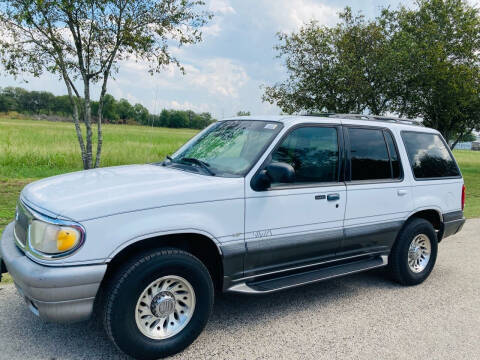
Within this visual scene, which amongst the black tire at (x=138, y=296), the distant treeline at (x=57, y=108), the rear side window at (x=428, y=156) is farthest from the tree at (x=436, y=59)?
the distant treeline at (x=57, y=108)

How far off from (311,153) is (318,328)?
1691 mm

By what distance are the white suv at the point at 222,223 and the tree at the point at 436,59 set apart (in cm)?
1237

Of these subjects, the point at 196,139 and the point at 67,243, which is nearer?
the point at 67,243


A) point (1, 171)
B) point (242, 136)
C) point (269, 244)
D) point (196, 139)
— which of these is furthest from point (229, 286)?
point (1, 171)

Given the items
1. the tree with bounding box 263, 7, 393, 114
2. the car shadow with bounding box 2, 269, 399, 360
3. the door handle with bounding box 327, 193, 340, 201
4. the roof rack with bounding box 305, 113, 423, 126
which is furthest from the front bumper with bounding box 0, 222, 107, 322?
the tree with bounding box 263, 7, 393, 114

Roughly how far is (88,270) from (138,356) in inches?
31.2

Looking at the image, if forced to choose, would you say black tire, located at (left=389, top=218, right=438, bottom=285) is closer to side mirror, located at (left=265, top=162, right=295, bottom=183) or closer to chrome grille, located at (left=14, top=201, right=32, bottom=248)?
side mirror, located at (left=265, top=162, right=295, bottom=183)

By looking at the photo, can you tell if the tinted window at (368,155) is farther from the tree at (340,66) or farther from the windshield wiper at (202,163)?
the tree at (340,66)

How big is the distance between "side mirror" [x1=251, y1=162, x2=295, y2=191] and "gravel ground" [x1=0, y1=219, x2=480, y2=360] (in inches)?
52.2

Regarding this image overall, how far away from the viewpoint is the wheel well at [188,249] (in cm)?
316

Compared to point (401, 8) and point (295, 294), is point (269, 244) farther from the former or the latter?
point (401, 8)

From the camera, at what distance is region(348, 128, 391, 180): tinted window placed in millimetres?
4441

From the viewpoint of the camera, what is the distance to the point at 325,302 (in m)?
4.43

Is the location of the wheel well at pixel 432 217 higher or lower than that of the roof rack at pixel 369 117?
lower
